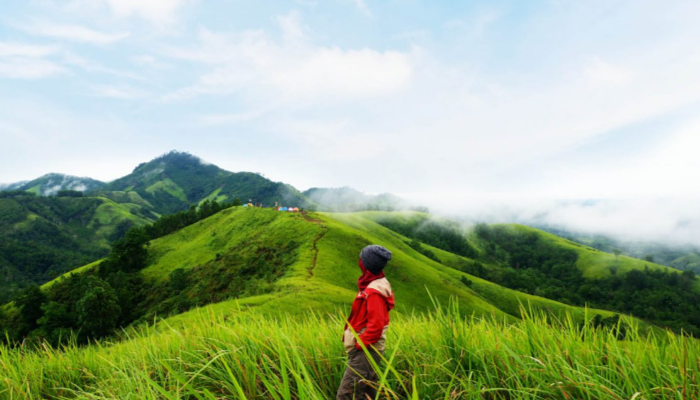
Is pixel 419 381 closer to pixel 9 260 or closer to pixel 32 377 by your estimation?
pixel 32 377

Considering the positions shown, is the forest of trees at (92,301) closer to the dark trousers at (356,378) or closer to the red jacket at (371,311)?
the red jacket at (371,311)

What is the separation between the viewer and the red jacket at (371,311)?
3600 mm

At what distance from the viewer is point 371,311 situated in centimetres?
372

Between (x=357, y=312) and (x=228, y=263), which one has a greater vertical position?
(x=357, y=312)

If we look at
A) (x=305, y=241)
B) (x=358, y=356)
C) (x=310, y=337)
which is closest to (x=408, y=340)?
(x=358, y=356)

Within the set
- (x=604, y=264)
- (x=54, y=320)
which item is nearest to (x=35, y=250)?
(x=54, y=320)

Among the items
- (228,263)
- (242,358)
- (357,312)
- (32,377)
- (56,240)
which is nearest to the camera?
(242,358)

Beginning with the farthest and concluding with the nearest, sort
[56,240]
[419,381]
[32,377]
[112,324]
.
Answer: [56,240] → [112,324] → [32,377] → [419,381]

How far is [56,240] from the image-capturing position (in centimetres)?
19100

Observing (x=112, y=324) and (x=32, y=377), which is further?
Result: (x=112, y=324)

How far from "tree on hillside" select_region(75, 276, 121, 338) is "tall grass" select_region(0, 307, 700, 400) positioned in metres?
48.2

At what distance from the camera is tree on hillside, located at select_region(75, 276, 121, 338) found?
39.6 m

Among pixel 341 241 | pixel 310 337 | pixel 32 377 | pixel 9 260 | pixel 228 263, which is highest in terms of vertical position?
pixel 310 337

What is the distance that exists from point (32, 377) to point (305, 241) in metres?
50.8
